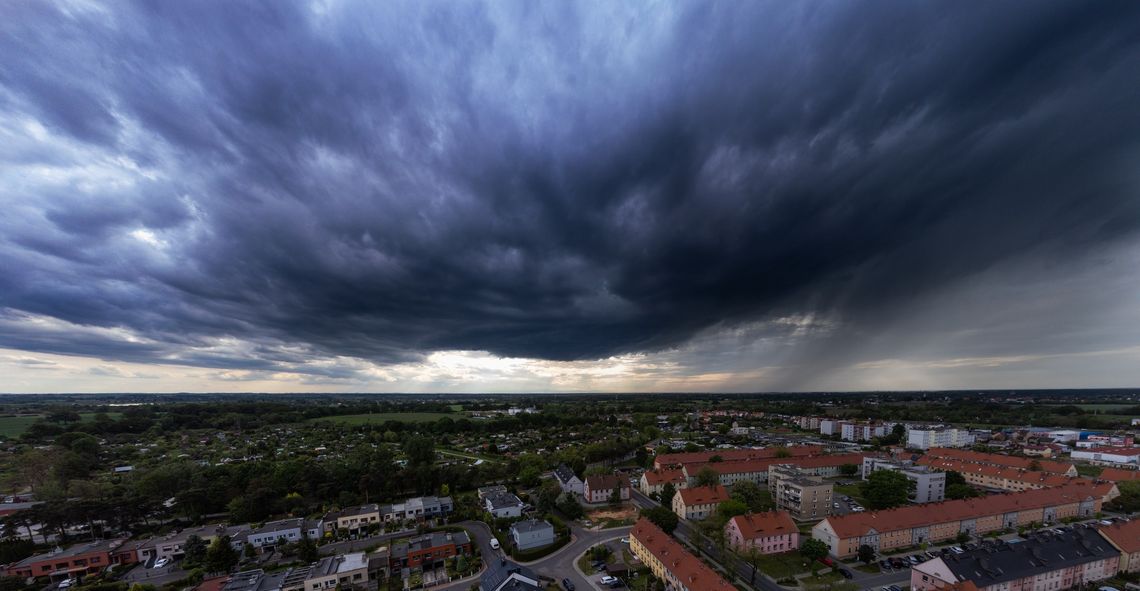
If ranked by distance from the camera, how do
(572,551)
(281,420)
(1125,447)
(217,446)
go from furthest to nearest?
(281,420), (217,446), (1125,447), (572,551)

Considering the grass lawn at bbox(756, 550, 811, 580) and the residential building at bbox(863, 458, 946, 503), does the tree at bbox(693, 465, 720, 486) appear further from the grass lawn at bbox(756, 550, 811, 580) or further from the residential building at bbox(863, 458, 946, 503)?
the residential building at bbox(863, 458, 946, 503)

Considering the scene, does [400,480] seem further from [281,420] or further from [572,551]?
[281,420]

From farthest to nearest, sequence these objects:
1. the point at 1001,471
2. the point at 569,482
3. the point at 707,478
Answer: the point at 1001,471 → the point at 569,482 → the point at 707,478

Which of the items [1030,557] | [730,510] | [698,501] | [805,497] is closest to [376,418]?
[698,501]

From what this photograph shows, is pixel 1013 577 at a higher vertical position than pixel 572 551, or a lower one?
higher

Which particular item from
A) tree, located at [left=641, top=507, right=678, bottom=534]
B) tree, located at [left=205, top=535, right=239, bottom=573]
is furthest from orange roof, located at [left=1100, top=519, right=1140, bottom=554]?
tree, located at [left=205, top=535, right=239, bottom=573]

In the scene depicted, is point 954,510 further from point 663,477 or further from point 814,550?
point 663,477

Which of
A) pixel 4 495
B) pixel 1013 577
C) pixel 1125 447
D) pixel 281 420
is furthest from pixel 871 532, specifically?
pixel 281 420
